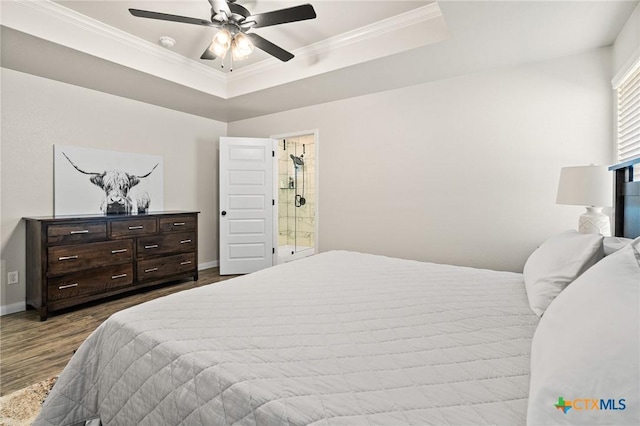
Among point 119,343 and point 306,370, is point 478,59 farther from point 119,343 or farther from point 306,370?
point 119,343

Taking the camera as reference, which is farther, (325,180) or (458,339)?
(325,180)

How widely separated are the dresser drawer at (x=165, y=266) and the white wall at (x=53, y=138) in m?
0.94

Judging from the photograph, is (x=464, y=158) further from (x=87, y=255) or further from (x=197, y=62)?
(x=87, y=255)

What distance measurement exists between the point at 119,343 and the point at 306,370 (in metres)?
0.77

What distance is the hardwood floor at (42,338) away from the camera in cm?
202

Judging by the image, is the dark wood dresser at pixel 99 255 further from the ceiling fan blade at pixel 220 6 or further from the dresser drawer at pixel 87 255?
the ceiling fan blade at pixel 220 6

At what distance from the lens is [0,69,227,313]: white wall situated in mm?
3133

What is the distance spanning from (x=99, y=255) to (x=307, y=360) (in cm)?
323

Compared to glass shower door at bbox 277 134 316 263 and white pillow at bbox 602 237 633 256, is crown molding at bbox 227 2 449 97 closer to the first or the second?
white pillow at bbox 602 237 633 256

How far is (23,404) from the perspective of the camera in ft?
5.57

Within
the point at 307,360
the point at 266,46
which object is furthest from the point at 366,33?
the point at 307,360

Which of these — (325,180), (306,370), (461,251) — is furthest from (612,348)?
(325,180)

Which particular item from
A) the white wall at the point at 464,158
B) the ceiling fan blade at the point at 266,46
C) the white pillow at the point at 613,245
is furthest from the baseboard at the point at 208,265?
the white pillow at the point at 613,245

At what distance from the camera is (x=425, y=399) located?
2.60ft
